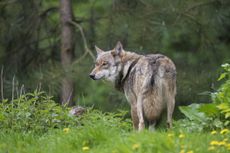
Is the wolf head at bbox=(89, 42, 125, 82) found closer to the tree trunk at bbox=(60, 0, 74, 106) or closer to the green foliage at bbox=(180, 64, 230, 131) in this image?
the green foliage at bbox=(180, 64, 230, 131)

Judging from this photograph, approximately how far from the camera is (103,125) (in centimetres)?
757

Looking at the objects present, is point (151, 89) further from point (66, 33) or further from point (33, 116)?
point (66, 33)

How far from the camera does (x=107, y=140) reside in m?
7.14

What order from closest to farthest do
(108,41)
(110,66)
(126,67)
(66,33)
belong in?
(126,67) < (110,66) < (108,41) < (66,33)

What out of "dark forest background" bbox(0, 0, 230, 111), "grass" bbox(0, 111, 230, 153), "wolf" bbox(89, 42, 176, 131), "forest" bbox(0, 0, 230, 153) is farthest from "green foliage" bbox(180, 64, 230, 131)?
"dark forest background" bbox(0, 0, 230, 111)

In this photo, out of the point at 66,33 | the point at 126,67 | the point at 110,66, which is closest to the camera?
the point at 126,67

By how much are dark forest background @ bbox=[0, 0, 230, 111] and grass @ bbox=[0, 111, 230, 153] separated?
538cm

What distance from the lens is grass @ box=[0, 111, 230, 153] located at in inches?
253

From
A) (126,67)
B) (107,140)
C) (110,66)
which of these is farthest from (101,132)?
(110,66)

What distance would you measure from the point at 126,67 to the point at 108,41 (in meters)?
5.38

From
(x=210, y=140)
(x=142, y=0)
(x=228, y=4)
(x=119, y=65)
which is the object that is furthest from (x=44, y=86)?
(x=210, y=140)

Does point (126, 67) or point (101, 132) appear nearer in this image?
point (101, 132)

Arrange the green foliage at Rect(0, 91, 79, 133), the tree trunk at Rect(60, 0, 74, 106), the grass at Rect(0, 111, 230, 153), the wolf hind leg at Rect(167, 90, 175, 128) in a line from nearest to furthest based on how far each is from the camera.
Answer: the grass at Rect(0, 111, 230, 153) → the green foliage at Rect(0, 91, 79, 133) → the wolf hind leg at Rect(167, 90, 175, 128) → the tree trunk at Rect(60, 0, 74, 106)

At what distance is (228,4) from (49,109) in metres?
7.08
